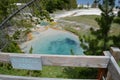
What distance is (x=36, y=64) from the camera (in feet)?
9.71

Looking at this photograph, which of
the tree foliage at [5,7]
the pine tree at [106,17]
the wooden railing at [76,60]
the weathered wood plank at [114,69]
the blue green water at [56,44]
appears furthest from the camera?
the blue green water at [56,44]

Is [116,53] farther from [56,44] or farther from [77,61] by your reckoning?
[56,44]

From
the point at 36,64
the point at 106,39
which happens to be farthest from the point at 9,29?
the point at 36,64

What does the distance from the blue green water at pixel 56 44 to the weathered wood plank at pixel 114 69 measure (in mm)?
14033

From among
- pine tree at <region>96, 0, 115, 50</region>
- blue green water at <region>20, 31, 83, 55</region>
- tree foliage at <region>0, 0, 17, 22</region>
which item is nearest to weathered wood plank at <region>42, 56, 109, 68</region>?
pine tree at <region>96, 0, 115, 50</region>

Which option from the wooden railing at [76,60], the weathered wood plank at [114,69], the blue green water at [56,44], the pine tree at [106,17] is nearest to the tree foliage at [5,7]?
the pine tree at [106,17]

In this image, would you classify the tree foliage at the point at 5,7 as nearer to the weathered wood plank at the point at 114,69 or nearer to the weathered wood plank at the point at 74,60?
the weathered wood plank at the point at 74,60

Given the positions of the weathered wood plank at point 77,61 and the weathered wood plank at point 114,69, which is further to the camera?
the weathered wood plank at point 77,61

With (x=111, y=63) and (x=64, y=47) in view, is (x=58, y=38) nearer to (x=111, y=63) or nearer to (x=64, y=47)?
(x=64, y=47)

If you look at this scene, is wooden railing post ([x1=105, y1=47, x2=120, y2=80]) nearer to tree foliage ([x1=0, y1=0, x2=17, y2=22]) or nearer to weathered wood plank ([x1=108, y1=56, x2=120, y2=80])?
weathered wood plank ([x1=108, y1=56, x2=120, y2=80])

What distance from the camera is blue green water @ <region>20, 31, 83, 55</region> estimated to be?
1792 cm

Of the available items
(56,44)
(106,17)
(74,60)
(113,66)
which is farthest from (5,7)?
(56,44)

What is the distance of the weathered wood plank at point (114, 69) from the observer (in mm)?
2653

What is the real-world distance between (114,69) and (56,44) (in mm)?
17638
